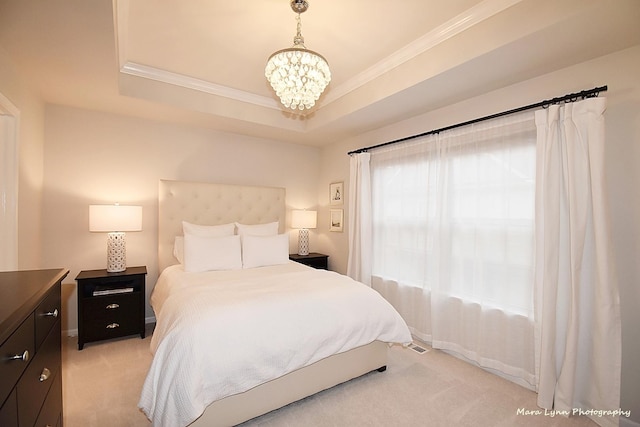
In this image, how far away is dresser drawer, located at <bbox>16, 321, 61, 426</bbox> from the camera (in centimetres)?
93

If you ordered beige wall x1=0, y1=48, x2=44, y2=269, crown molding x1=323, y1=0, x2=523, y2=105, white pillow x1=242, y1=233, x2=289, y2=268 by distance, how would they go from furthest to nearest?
white pillow x1=242, y1=233, x2=289, y2=268 → beige wall x1=0, y1=48, x2=44, y2=269 → crown molding x1=323, y1=0, x2=523, y2=105

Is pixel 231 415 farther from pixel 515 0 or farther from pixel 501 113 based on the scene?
pixel 515 0

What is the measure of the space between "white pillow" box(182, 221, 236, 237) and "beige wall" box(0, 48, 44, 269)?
1.28 meters

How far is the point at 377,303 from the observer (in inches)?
93.5

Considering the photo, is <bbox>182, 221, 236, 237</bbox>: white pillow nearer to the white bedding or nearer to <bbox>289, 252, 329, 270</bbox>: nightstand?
the white bedding

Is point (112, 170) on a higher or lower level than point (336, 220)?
higher

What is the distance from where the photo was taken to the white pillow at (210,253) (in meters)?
2.95

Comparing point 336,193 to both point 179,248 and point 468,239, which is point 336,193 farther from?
point 179,248

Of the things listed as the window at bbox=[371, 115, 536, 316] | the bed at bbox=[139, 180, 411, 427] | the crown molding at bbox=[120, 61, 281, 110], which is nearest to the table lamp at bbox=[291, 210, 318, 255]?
the window at bbox=[371, 115, 536, 316]

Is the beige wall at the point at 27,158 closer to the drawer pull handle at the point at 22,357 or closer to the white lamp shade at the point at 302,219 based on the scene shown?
the drawer pull handle at the point at 22,357

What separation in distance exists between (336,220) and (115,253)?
272 cm

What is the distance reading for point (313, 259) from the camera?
4.19 metres

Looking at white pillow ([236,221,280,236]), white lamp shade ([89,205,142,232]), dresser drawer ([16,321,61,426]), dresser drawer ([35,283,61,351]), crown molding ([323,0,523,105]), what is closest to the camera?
dresser drawer ([16,321,61,426])

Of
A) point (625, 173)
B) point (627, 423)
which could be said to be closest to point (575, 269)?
point (625, 173)
